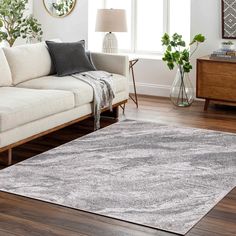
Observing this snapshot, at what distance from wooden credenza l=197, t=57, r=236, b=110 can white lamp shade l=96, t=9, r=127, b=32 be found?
38.8 inches

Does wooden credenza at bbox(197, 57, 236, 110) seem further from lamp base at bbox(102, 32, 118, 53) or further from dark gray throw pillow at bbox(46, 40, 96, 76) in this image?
dark gray throw pillow at bbox(46, 40, 96, 76)

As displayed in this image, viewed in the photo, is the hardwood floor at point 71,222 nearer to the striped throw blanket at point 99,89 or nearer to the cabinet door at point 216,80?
the striped throw blanket at point 99,89

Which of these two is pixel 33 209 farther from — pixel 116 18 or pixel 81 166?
pixel 116 18

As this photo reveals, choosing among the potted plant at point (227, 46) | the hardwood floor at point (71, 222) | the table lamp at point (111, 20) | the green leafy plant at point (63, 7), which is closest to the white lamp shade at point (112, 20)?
the table lamp at point (111, 20)

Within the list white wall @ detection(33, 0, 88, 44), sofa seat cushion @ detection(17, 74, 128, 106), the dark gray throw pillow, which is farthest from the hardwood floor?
white wall @ detection(33, 0, 88, 44)

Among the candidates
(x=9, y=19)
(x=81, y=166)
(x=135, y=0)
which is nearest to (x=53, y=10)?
(x=9, y=19)

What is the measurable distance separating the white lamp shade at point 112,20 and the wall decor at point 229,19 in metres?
1.17

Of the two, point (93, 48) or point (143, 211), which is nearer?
point (143, 211)

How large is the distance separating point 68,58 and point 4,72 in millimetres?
781

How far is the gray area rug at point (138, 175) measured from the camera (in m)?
3.72

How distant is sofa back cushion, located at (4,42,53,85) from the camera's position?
18.5 feet

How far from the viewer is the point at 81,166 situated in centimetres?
457

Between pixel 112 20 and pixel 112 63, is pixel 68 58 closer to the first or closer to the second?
pixel 112 63

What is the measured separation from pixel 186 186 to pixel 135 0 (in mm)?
4052
